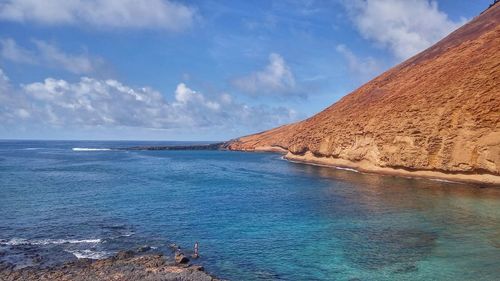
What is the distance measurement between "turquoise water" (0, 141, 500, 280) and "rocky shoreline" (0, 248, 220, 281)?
5.27ft

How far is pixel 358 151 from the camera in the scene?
81375 mm

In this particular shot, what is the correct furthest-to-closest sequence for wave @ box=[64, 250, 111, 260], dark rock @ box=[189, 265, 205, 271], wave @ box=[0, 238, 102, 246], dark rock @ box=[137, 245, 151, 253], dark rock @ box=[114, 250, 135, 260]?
wave @ box=[0, 238, 102, 246], dark rock @ box=[137, 245, 151, 253], wave @ box=[64, 250, 111, 260], dark rock @ box=[114, 250, 135, 260], dark rock @ box=[189, 265, 205, 271]

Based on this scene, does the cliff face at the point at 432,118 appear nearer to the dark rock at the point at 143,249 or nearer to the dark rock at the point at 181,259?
the dark rock at the point at 181,259

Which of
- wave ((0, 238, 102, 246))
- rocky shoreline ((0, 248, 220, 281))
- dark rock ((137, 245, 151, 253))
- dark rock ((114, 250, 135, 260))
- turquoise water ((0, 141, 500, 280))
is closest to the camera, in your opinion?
rocky shoreline ((0, 248, 220, 281))

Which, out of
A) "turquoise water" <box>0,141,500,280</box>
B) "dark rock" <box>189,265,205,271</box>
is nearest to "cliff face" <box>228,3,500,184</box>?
"turquoise water" <box>0,141,500,280</box>

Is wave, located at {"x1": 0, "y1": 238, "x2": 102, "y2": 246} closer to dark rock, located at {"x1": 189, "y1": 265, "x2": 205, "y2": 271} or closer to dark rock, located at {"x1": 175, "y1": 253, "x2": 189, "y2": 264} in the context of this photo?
dark rock, located at {"x1": 175, "y1": 253, "x2": 189, "y2": 264}

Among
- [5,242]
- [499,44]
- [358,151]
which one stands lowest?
[5,242]

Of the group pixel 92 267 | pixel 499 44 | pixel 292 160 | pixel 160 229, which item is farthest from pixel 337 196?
pixel 292 160

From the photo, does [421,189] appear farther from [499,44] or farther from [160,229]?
[160,229]

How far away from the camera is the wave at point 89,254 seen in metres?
27.0

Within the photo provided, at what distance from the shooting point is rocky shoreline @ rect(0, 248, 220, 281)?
2272 cm

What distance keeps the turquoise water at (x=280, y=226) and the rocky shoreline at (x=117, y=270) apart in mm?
1607

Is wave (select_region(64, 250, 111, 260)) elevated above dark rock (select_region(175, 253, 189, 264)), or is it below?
below

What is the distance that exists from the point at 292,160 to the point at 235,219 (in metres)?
76.6
